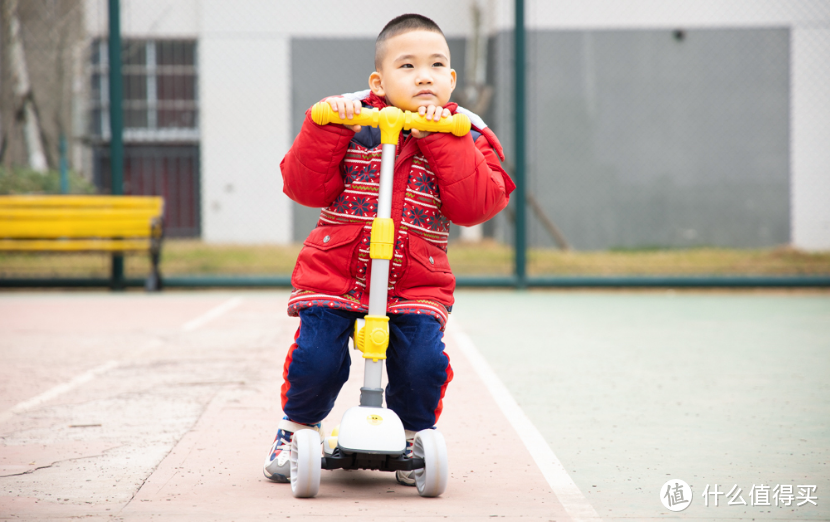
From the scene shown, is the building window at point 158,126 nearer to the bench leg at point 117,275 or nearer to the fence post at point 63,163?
the fence post at point 63,163

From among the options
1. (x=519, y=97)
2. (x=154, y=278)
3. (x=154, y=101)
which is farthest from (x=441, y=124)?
(x=154, y=101)

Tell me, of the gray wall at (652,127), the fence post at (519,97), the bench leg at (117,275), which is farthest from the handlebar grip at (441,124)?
the gray wall at (652,127)

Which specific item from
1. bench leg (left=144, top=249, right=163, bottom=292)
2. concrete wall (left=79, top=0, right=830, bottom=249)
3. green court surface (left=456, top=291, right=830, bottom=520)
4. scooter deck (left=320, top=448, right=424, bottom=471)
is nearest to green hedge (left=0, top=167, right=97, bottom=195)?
concrete wall (left=79, top=0, right=830, bottom=249)

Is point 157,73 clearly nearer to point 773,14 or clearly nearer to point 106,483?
point 773,14

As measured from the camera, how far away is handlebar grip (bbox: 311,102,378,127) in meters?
2.46

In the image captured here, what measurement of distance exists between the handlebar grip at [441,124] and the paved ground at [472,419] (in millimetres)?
1042

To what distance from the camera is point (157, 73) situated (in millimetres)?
16875

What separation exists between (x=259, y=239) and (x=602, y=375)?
6.48 metres

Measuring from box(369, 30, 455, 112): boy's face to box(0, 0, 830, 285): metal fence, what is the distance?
647 centimetres

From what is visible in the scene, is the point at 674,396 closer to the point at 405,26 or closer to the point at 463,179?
the point at 463,179

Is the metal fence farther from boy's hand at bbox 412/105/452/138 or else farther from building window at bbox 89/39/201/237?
boy's hand at bbox 412/105/452/138

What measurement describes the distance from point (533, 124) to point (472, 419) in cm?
1059

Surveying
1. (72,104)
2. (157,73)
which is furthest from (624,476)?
(157,73)

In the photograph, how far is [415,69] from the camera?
2580 millimetres
